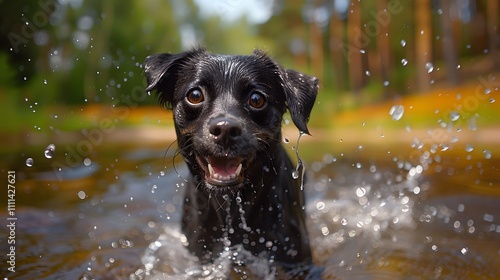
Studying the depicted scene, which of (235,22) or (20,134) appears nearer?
(20,134)

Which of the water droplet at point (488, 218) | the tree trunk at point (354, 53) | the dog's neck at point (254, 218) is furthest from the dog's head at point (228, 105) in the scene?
the tree trunk at point (354, 53)

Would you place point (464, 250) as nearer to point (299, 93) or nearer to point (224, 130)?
point (299, 93)

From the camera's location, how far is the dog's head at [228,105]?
332cm

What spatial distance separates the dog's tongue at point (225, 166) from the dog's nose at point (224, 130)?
0.96 ft

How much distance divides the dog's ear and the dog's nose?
958 mm

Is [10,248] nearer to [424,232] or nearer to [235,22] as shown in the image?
[424,232]

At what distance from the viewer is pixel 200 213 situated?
4023 mm

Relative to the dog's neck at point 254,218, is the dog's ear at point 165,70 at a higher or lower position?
higher

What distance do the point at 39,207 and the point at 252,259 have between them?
4.01 meters

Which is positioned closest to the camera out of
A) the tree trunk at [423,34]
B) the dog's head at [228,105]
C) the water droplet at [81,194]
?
the dog's head at [228,105]

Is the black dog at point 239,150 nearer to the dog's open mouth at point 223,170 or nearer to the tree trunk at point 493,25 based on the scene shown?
the dog's open mouth at point 223,170

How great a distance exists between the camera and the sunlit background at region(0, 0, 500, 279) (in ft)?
15.0

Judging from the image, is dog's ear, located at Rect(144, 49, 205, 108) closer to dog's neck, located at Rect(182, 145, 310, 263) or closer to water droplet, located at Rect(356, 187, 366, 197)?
dog's neck, located at Rect(182, 145, 310, 263)

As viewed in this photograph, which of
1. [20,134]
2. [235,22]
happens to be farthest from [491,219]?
[235,22]
